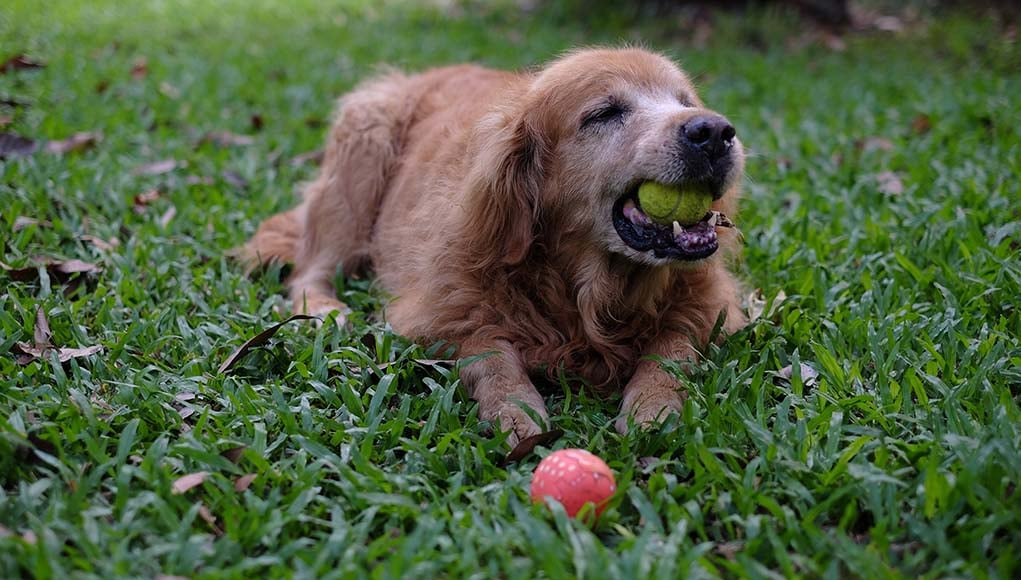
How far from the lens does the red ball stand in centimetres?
257

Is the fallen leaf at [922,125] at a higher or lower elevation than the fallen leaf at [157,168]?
higher

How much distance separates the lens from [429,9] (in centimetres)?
1355

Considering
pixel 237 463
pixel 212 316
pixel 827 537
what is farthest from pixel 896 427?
pixel 212 316

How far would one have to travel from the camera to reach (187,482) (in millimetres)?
2660

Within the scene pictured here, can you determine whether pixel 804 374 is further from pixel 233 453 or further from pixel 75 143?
pixel 75 143

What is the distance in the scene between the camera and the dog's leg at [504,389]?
10.3ft

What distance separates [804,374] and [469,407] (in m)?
1.24

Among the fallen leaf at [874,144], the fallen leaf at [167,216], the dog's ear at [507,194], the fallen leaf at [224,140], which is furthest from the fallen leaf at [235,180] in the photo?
the fallen leaf at [874,144]

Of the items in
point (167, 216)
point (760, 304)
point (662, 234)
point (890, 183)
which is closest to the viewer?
point (662, 234)

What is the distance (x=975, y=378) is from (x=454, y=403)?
179 centimetres

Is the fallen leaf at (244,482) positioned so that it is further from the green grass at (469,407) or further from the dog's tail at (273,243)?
the dog's tail at (273,243)

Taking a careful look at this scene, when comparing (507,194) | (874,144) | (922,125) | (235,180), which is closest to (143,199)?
(235,180)

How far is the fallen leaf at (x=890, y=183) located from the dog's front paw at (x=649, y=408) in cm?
288

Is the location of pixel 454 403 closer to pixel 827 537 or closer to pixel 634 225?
pixel 634 225
